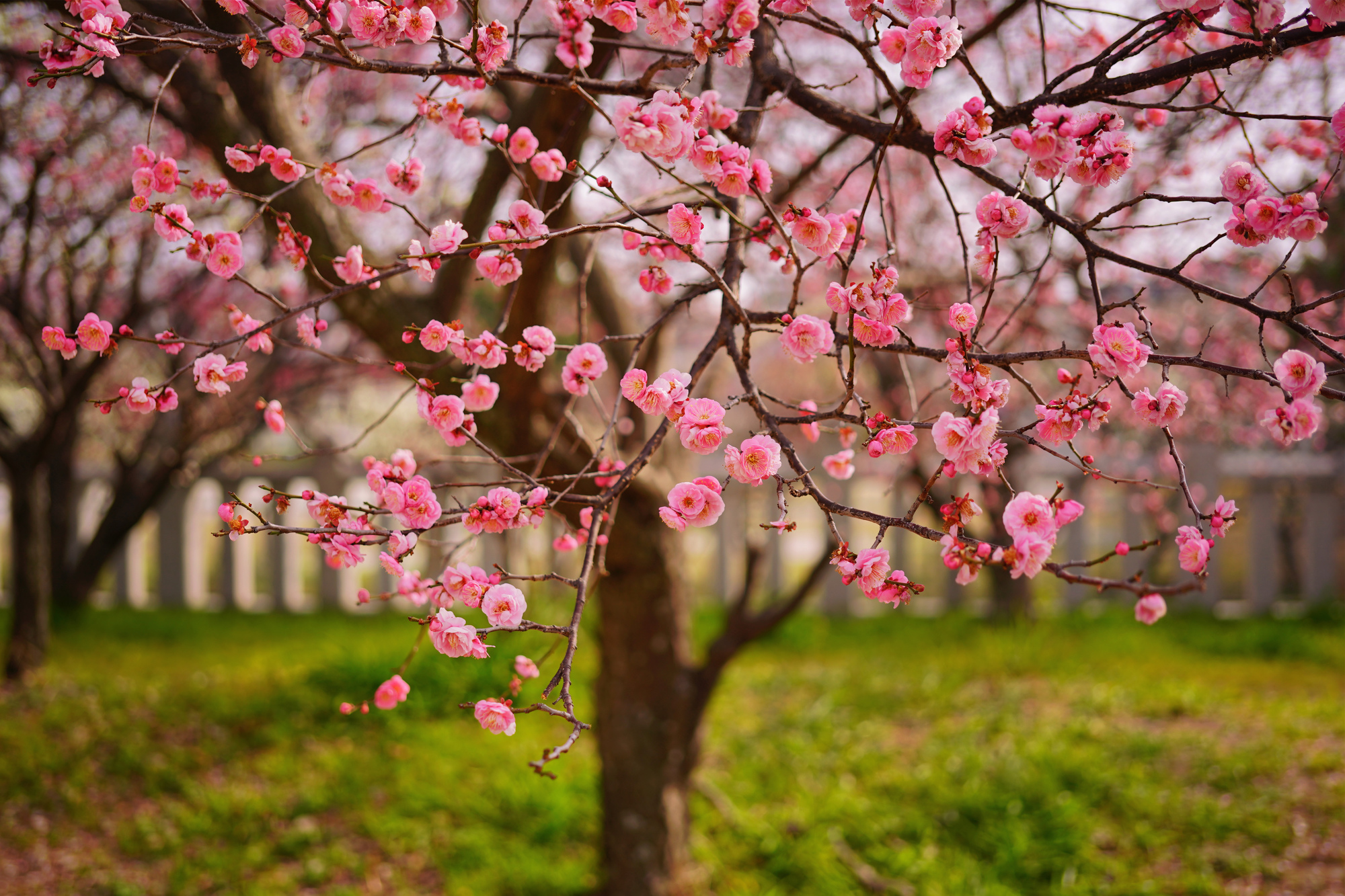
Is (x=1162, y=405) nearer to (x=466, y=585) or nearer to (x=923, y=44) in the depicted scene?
(x=923, y=44)

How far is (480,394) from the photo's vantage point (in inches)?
49.1

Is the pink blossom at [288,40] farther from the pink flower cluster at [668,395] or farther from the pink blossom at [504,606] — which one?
the pink blossom at [504,606]

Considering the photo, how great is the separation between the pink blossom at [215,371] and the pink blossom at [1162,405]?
4.37 ft

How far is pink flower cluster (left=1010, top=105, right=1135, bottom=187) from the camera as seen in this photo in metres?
1.12

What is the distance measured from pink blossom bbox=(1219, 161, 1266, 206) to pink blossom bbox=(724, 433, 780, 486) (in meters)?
0.76

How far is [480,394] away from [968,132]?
0.81m

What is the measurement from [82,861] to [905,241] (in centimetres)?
408

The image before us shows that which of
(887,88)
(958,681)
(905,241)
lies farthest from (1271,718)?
(887,88)

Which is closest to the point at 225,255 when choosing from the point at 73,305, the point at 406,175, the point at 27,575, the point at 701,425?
the point at 406,175

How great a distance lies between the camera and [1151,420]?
3.75 feet

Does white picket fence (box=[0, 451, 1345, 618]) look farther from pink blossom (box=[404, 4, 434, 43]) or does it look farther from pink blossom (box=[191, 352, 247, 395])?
pink blossom (box=[404, 4, 434, 43])

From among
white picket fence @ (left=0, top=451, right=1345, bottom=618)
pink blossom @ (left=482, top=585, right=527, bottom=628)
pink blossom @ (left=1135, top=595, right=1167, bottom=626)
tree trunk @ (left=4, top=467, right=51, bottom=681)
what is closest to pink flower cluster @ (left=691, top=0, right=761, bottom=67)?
pink blossom @ (left=482, top=585, right=527, bottom=628)

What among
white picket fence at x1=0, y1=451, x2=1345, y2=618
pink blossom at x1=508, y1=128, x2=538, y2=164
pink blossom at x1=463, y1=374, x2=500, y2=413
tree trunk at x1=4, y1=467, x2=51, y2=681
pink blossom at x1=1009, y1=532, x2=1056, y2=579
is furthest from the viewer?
white picket fence at x1=0, y1=451, x2=1345, y2=618

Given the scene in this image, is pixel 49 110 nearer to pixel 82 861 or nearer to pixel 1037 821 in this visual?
pixel 82 861
